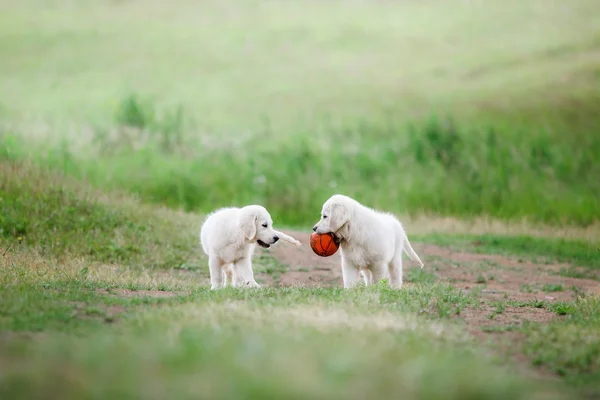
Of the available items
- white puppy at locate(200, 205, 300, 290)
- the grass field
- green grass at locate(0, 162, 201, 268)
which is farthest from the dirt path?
green grass at locate(0, 162, 201, 268)

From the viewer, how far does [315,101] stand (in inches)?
1394

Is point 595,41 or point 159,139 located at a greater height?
point 595,41

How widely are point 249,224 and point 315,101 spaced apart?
2432 centimetres

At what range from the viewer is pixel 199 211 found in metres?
22.9

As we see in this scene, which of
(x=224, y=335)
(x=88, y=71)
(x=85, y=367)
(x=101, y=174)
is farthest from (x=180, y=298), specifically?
(x=88, y=71)

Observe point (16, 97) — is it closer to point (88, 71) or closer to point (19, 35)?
point (88, 71)

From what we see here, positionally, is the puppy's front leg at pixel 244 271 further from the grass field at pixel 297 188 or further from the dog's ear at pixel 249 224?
the dog's ear at pixel 249 224

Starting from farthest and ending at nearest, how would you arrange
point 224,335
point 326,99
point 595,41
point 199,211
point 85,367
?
1. point 595,41
2. point 326,99
3. point 199,211
4. point 224,335
5. point 85,367

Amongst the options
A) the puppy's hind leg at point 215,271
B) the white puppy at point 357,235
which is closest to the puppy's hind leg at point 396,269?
the white puppy at point 357,235

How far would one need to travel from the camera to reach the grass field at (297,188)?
6254 mm

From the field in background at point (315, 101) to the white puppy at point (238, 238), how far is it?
10317 mm

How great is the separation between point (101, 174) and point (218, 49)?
1585 cm

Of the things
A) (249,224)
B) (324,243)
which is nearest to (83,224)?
(249,224)

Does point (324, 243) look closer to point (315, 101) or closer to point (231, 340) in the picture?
point (231, 340)
